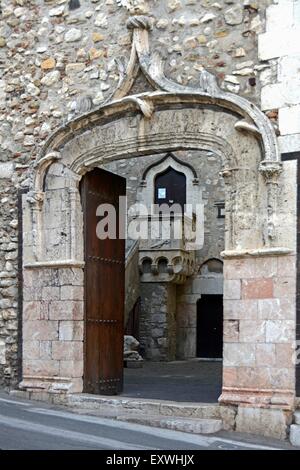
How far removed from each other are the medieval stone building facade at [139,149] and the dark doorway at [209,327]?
7.57 metres

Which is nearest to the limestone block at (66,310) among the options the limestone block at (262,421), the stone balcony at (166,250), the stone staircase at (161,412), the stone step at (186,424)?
the stone staircase at (161,412)

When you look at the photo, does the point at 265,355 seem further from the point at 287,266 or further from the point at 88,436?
the point at 88,436

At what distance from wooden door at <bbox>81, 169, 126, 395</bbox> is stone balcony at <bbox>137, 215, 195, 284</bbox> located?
663 centimetres

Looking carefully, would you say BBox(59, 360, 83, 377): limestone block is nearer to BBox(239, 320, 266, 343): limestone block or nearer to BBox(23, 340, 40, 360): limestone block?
BBox(23, 340, 40, 360): limestone block

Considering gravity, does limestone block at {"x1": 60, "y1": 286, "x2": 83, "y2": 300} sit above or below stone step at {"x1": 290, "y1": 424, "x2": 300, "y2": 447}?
above

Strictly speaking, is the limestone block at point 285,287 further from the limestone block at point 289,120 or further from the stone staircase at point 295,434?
the limestone block at point 289,120

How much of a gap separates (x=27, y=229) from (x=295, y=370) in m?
3.64

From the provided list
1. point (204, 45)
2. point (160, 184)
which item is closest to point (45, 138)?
point (204, 45)

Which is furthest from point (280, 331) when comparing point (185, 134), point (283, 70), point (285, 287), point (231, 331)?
point (283, 70)

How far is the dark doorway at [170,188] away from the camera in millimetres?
17438

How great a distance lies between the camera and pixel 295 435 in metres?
7.16

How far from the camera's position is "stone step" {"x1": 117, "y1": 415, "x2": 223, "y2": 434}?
24.8 feet

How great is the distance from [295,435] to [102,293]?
3.08 metres

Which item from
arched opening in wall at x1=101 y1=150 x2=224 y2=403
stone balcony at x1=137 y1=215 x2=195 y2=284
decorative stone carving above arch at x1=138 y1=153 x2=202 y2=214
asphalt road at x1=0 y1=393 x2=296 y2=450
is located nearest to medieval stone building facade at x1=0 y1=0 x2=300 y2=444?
asphalt road at x1=0 y1=393 x2=296 y2=450
